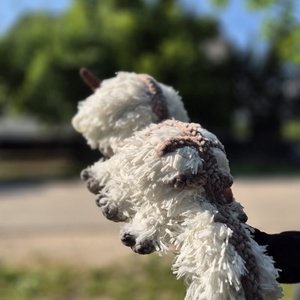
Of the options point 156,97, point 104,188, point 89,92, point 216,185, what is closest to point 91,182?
point 104,188

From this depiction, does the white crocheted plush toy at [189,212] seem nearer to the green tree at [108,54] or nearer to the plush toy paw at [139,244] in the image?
the plush toy paw at [139,244]

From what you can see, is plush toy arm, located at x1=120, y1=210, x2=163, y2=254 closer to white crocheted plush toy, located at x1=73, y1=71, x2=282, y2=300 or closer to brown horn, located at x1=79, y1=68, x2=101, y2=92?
white crocheted plush toy, located at x1=73, y1=71, x2=282, y2=300

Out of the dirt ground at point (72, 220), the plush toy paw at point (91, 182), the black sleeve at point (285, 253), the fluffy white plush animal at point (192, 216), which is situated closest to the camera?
the fluffy white plush animal at point (192, 216)

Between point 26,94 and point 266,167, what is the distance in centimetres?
723

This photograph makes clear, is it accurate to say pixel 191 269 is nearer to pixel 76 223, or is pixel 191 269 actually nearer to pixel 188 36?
pixel 76 223

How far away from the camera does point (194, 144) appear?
3.00ft

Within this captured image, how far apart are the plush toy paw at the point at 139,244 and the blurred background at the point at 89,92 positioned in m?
3.91

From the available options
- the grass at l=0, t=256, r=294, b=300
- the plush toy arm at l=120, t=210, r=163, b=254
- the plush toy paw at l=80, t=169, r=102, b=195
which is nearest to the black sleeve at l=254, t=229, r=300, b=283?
the plush toy arm at l=120, t=210, r=163, b=254

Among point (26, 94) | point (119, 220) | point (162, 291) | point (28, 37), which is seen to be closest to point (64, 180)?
point (26, 94)

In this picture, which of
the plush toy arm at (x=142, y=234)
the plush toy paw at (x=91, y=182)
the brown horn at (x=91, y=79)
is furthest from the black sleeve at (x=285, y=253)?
the brown horn at (x=91, y=79)

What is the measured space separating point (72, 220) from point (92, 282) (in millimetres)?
3379

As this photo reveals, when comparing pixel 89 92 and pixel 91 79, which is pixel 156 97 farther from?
pixel 89 92

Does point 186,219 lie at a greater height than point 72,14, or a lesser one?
lesser

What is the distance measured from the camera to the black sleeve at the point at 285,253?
95cm
